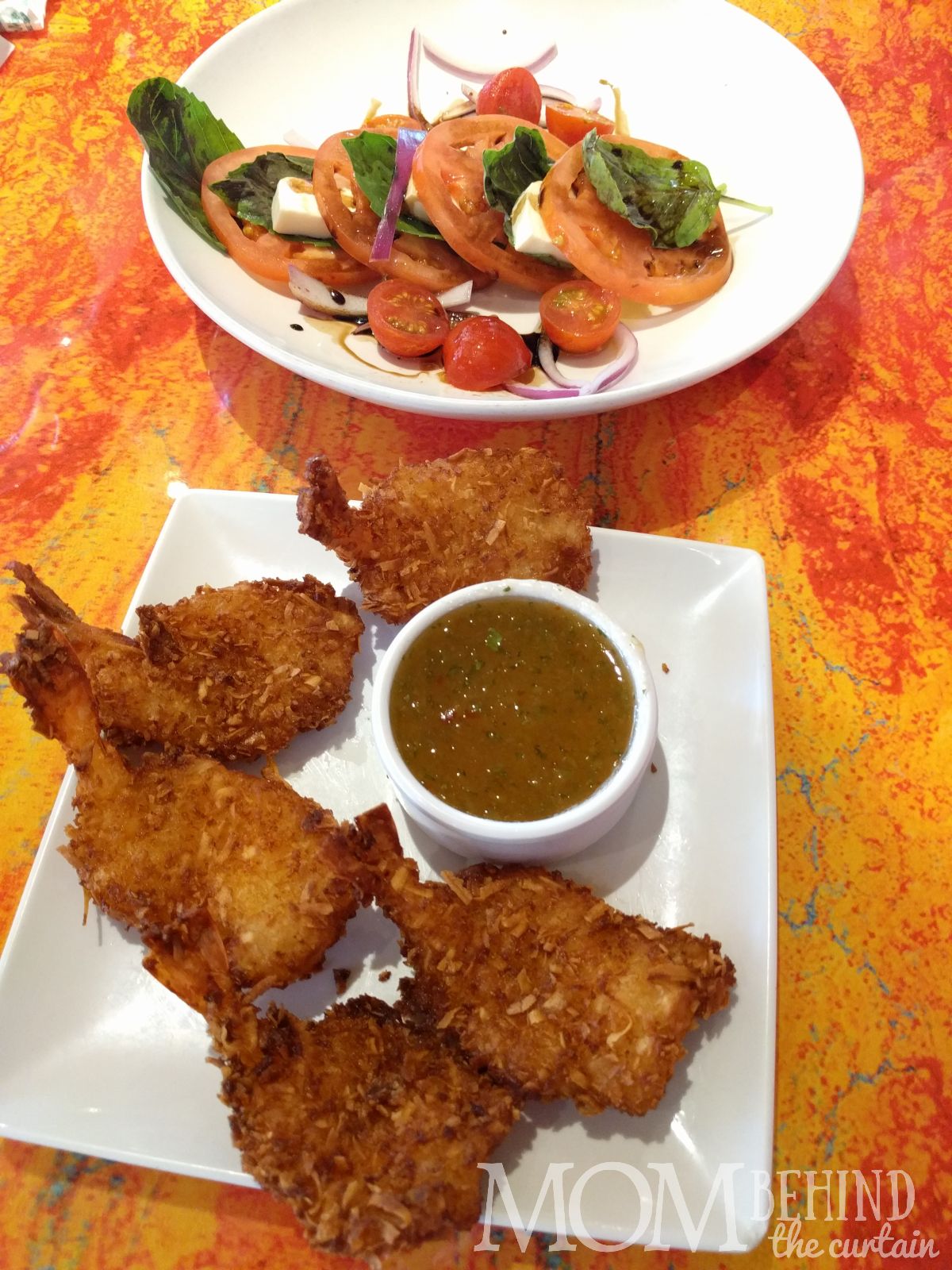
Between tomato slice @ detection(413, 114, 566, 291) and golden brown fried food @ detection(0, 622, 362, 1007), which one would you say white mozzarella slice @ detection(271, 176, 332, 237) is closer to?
tomato slice @ detection(413, 114, 566, 291)

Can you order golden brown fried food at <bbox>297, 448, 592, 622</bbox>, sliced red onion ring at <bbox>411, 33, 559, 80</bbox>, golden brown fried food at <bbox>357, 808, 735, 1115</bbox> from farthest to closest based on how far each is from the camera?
sliced red onion ring at <bbox>411, 33, 559, 80</bbox>
golden brown fried food at <bbox>297, 448, 592, 622</bbox>
golden brown fried food at <bbox>357, 808, 735, 1115</bbox>

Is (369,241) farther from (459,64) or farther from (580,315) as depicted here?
(459,64)

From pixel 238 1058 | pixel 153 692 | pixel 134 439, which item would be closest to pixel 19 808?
pixel 153 692

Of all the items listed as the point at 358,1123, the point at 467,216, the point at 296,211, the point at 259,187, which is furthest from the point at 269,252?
the point at 358,1123

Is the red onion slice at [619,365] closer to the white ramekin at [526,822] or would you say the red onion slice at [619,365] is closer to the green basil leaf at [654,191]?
the green basil leaf at [654,191]

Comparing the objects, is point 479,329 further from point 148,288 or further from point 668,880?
point 668,880

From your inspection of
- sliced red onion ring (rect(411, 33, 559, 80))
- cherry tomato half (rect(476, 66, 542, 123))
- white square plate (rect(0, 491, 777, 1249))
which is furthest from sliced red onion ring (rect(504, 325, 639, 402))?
sliced red onion ring (rect(411, 33, 559, 80))

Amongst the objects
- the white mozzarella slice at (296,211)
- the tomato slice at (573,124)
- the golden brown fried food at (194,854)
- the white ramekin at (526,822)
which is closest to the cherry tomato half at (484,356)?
the white mozzarella slice at (296,211)
